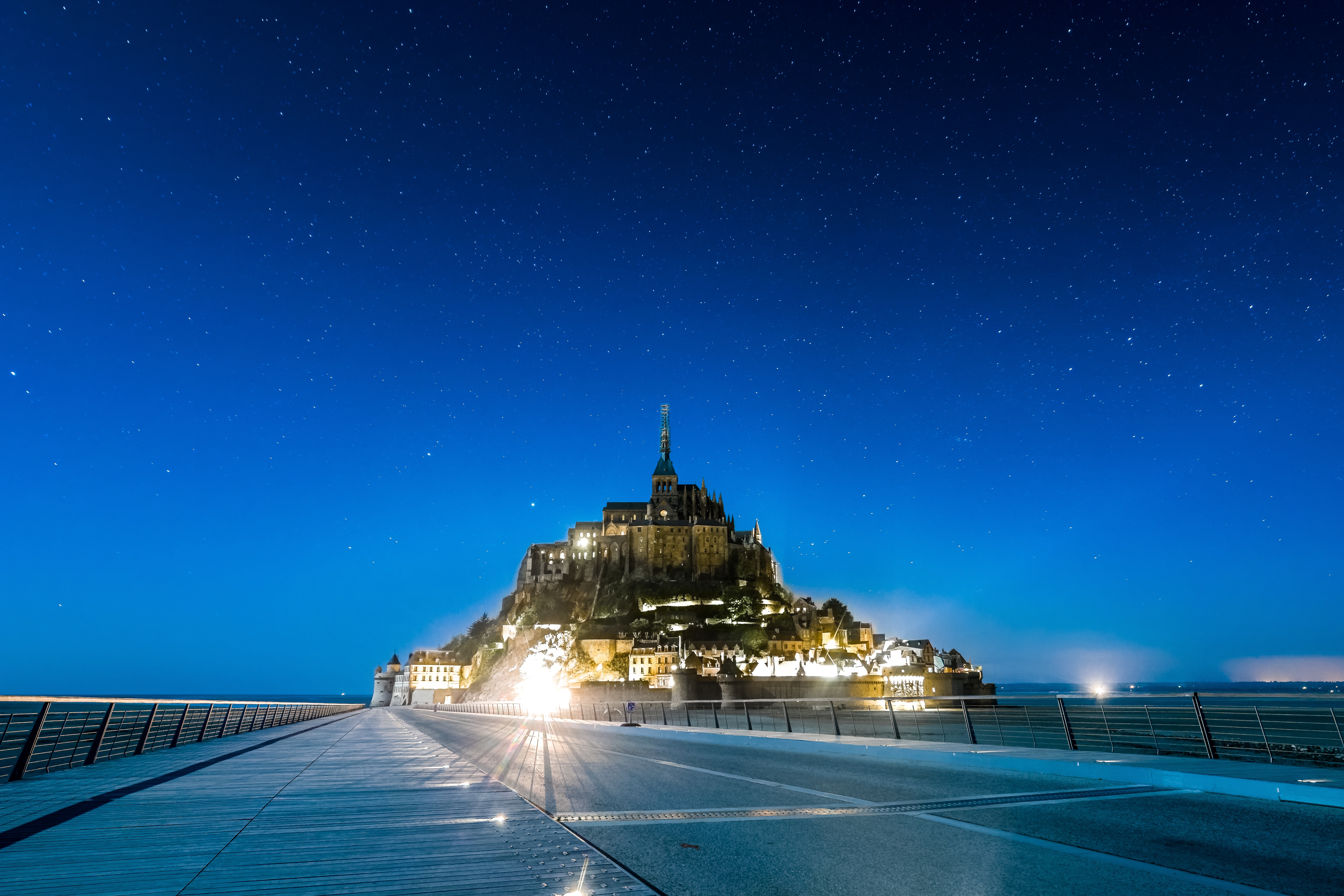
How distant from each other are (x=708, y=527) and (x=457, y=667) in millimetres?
60215

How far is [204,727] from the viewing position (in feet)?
62.2

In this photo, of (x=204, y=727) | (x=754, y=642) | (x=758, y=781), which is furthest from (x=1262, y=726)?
(x=754, y=642)

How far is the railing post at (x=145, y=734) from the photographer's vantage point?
13680 mm

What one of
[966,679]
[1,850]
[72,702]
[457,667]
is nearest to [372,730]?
[72,702]

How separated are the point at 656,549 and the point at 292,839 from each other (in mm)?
135719

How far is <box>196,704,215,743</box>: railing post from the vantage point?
1859 centimetres

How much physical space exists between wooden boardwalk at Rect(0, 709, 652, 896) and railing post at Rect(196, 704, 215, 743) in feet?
30.3

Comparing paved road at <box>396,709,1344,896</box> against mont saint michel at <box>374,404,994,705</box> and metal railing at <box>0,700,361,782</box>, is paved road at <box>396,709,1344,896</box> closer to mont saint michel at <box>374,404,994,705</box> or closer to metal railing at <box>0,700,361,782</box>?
metal railing at <box>0,700,361,782</box>

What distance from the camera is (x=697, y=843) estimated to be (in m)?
5.68

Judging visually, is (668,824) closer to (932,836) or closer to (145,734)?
(932,836)

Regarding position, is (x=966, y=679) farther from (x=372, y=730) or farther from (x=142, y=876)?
(x=142, y=876)

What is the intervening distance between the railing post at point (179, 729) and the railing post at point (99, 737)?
155 inches

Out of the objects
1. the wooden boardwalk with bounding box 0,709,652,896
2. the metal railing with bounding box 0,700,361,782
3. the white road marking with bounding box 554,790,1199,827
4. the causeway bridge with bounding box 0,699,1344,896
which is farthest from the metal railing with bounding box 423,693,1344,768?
the metal railing with bounding box 0,700,361,782

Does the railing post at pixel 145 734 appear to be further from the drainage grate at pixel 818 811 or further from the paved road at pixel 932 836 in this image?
the drainage grate at pixel 818 811
